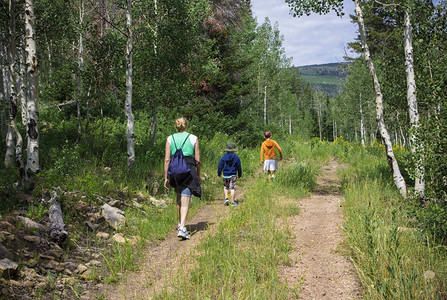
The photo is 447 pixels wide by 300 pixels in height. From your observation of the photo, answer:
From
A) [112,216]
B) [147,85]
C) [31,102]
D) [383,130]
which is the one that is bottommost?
[112,216]

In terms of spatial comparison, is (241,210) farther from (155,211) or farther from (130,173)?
(130,173)

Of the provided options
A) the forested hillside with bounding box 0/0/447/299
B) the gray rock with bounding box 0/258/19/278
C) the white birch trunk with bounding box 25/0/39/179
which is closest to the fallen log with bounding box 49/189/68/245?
the forested hillside with bounding box 0/0/447/299

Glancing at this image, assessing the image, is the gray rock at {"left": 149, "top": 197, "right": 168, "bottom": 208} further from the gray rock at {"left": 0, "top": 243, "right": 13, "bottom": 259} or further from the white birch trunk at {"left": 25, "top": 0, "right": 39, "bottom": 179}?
the gray rock at {"left": 0, "top": 243, "right": 13, "bottom": 259}

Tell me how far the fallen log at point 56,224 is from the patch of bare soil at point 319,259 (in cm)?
337

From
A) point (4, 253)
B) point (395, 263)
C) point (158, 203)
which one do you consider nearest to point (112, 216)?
point (158, 203)

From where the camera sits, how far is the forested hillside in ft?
14.6

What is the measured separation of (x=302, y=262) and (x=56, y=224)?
12.6 ft

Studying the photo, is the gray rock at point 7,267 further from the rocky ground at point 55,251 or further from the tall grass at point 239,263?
the tall grass at point 239,263

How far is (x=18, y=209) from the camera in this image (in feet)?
16.9

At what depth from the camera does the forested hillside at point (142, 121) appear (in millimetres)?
4461

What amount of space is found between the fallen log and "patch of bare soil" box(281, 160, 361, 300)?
337 cm

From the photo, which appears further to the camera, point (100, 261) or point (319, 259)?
point (100, 261)

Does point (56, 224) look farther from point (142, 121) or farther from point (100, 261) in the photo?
point (142, 121)

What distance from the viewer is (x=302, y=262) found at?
4164 mm
